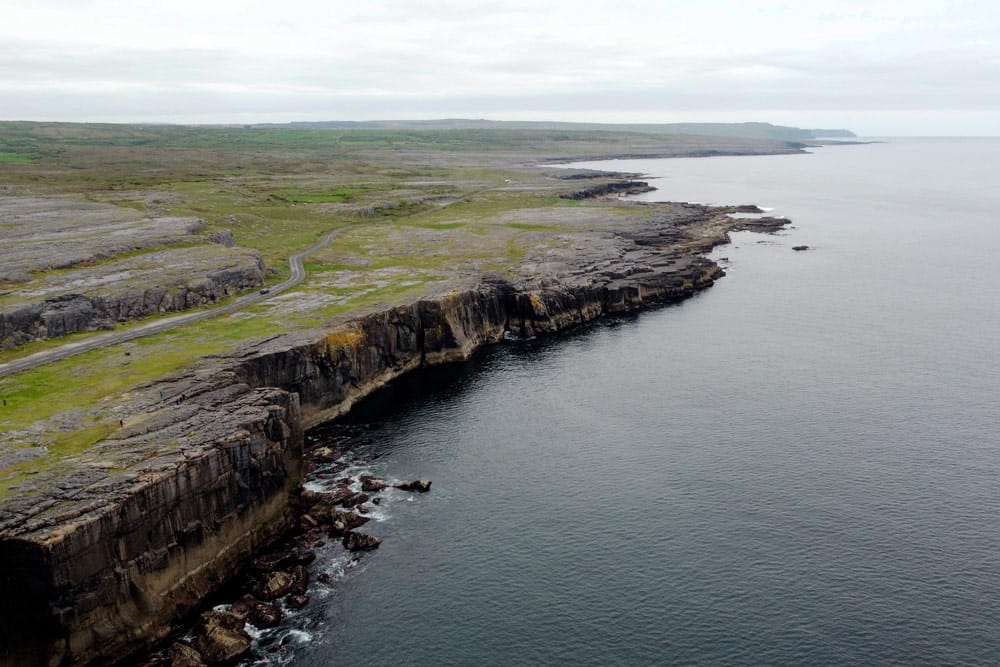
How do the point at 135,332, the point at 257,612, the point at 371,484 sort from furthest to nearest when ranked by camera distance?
the point at 135,332
the point at 371,484
the point at 257,612

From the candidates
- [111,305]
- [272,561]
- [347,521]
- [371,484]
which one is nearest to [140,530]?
[272,561]

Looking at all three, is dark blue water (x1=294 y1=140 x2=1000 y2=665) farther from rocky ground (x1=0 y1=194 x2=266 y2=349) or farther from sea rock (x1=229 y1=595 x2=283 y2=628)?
rocky ground (x1=0 y1=194 x2=266 y2=349)

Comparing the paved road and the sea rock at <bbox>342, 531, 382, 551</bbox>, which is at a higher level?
the paved road

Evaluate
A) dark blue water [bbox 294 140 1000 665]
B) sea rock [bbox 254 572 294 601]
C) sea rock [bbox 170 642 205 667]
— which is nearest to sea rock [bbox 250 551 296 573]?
sea rock [bbox 254 572 294 601]

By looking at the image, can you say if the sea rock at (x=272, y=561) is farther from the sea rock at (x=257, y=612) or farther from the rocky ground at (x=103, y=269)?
the rocky ground at (x=103, y=269)

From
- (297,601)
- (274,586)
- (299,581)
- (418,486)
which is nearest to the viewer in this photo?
(297,601)

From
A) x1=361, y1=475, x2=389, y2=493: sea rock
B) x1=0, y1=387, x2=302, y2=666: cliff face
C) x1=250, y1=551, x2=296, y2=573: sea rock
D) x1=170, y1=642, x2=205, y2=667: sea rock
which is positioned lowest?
x1=170, y1=642, x2=205, y2=667: sea rock

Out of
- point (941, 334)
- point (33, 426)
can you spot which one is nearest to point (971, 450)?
point (941, 334)

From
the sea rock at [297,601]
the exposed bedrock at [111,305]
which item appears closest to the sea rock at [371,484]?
the sea rock at [297,601]

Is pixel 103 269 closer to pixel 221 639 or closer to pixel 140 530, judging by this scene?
pixel 140 530
